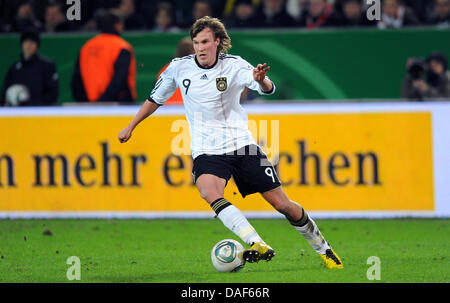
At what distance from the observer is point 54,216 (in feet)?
40.4

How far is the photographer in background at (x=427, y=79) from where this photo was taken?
13250mm

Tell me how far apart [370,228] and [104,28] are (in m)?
4.12

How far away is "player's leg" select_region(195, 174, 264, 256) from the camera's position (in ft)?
25.7

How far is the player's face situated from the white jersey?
0.06 metres

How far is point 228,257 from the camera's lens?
801 centimetres

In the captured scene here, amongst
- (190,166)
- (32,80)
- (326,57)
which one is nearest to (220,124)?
(190,166)

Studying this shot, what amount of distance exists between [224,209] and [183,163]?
14.1 ft

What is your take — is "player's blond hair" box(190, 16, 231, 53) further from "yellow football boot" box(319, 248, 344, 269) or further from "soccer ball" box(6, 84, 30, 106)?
"soccer ball" box(6, 84, 30, 106)

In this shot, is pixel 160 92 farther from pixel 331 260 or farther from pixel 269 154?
pixel 269 154

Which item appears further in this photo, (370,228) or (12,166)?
(12,166)

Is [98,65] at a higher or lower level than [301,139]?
higher
